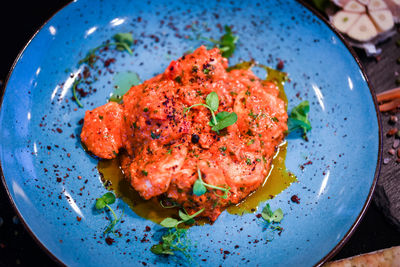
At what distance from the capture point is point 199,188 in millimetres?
4008

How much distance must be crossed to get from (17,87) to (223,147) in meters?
2.95

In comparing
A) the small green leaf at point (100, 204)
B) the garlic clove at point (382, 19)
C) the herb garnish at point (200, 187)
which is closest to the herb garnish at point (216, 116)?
the herb garnish at point (200, 187)

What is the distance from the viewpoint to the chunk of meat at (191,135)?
418 centimetres

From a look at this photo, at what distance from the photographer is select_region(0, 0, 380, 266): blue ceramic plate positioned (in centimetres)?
441

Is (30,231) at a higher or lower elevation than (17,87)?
lower

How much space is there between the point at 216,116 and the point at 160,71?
1420 mm

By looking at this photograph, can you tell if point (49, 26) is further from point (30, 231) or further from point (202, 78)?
point (30, 231)

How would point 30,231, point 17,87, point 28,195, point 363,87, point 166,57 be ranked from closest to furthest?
point 30,231 → point 28,195 → point 17,87 → point 363,87 → point 166,57

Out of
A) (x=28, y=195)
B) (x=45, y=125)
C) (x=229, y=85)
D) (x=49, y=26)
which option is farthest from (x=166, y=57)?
(x=28, y=195)

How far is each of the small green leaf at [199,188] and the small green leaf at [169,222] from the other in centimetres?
59

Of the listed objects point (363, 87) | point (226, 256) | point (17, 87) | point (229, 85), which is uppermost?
point (17, 87)

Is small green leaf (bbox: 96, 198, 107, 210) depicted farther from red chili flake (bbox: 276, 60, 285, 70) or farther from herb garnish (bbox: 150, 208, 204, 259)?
red chili flake (bbox: 276, 60, 285, 70)

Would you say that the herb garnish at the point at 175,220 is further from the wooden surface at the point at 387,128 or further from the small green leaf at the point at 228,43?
the wooden surface at the point at 387,128

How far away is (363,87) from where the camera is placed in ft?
16.4
